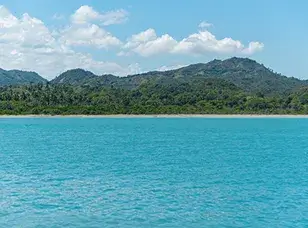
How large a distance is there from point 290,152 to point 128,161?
21.2 metres

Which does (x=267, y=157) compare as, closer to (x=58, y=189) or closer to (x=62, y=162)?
(x=62, y=162)

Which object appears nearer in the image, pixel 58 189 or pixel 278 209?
pixel 278 209

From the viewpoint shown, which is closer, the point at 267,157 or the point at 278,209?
the point at 278,209

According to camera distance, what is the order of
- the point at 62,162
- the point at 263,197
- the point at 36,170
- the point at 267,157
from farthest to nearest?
1. the point at 267,157
2. the point at 62,162
3. the point at 36,170
4. the point at 263,197

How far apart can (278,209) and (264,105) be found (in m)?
169

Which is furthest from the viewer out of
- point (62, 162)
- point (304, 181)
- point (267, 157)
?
point (267, 157)

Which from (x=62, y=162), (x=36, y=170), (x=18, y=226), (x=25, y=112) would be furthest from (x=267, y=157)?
(x=25, y=112)

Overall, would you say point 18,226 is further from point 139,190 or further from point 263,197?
point 263,197

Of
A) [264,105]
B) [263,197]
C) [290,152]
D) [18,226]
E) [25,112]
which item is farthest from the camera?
[264,105]

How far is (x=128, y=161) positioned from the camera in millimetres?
42469

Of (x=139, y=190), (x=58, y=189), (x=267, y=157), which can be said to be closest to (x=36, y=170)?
(x=58, y=189)

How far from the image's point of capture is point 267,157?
48.1m

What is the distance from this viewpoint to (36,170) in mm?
35875

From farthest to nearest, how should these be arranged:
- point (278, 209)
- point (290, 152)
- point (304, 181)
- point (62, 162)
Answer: point (290, 152), point (62, 162), point (304, 181), point (278, 209)
